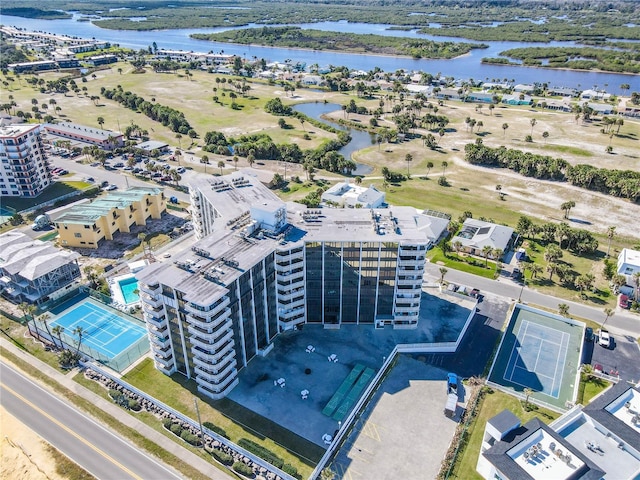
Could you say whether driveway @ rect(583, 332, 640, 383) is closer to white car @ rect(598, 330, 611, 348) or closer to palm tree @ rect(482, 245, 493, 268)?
white car @ rect(598, 330, 611, 348)

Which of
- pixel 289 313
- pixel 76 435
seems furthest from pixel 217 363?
pixel 76 435

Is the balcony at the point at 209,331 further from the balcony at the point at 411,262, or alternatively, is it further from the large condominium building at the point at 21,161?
the large condominium building at the point at 21,161

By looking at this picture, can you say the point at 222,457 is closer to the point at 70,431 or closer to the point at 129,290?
the point at 70,431

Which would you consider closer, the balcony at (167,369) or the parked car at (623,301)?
the balcony at (167,369)

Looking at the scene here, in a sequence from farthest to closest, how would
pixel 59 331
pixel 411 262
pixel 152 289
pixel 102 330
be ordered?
pixel 102 330, pixel 411 262, pixel 59 331, pixel 152 289

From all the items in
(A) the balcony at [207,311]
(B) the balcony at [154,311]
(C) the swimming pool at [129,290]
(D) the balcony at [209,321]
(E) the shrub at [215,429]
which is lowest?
(E) the shrub at [215,429]

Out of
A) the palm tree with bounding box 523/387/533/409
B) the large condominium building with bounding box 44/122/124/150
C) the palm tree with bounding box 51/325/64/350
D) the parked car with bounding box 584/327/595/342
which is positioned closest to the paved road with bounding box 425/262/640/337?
the parked car with bounding box 584/327/595/342

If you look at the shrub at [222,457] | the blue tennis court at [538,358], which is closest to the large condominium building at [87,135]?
the shrub at [222,457]
